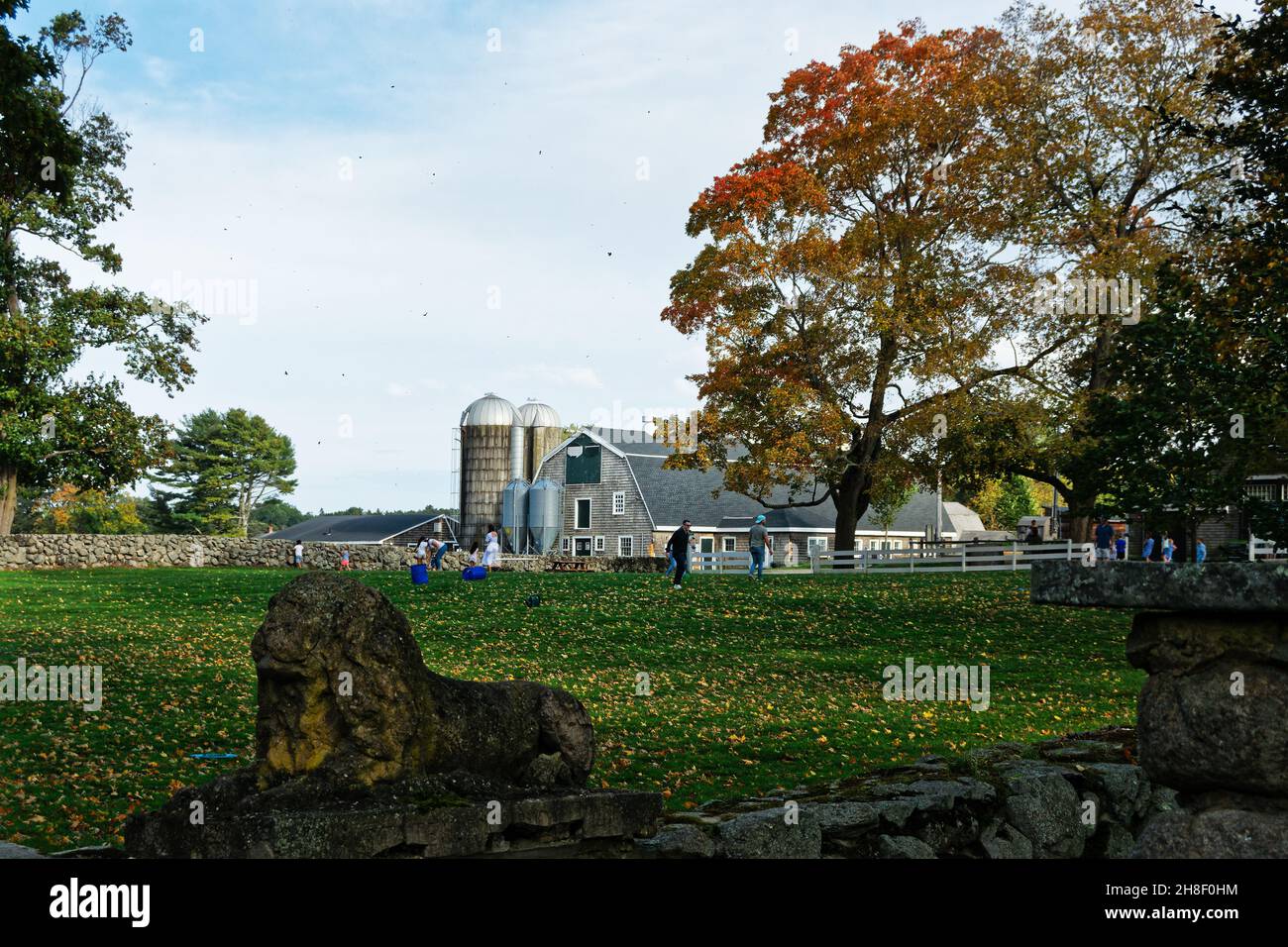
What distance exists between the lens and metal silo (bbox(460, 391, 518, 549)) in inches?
2810

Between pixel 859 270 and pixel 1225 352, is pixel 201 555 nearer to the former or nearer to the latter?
pixel 859 270

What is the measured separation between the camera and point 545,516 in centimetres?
6662

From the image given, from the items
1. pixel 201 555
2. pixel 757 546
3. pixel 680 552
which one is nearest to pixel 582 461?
pixel 201 555

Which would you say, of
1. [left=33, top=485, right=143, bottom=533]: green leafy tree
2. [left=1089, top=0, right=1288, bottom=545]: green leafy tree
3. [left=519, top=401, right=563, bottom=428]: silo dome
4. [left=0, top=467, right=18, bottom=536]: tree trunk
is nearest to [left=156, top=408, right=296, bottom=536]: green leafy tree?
[left=33, top=485, right=143, bottom=533]: green leafy tree

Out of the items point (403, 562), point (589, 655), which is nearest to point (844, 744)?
point (589, 655)

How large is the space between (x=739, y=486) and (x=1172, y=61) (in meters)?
17.5

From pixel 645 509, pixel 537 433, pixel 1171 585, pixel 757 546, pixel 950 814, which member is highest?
pixel 537 433

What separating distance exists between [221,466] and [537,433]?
75.7 ft

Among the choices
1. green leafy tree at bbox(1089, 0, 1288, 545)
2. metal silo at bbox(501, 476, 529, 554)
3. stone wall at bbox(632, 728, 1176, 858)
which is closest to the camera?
stone wall at bbox(632, 728, 1176, 858)

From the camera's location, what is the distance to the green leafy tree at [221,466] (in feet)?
256

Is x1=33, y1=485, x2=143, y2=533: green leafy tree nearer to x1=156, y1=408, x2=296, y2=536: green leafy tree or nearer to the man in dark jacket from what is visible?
x1=156, y1=408, x2=296, y2=536: green leafy tree

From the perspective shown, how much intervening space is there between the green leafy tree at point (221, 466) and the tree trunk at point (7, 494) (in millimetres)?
36568

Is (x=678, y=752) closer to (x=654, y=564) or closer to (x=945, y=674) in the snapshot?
(x=945, y=674)

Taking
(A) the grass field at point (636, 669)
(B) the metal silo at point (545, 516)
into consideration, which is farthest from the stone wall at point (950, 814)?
(B) the metal silo at point (545, 516)
